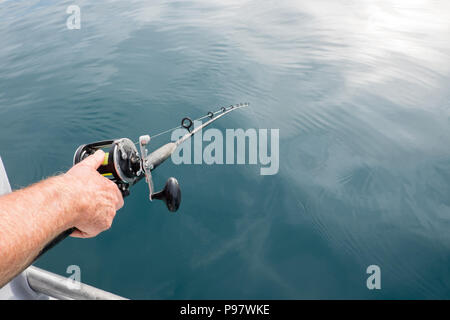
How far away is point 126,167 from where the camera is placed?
1.62 metres

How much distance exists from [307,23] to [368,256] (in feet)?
29.7

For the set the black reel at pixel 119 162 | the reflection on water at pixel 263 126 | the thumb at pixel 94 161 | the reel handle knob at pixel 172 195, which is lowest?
the reflection on water at pixel 263 126

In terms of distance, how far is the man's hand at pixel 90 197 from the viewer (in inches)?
49.2

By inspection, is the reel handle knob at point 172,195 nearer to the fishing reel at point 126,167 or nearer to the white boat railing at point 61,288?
the fishing reel at point 126,167

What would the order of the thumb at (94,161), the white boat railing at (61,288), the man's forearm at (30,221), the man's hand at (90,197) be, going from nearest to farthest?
1. the man's forearm at (30,221)
2. the man's hand at (90,197)
3. the thumb at (94,161)
4. the white boat railing at (61,288)

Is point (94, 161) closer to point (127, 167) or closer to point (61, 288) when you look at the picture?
point (127, 167)

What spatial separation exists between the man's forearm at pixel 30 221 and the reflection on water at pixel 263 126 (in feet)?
5.36

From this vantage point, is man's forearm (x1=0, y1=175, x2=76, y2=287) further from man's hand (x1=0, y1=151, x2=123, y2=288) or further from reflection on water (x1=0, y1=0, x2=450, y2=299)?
reflection on water (x1=0, y1=0, x2=450, y2=299)

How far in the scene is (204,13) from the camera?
34.8 feet

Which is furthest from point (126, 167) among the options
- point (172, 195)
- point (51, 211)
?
point (51, 211)

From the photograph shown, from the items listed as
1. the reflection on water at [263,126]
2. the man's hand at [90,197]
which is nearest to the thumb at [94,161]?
the man's hand at [90,197]
